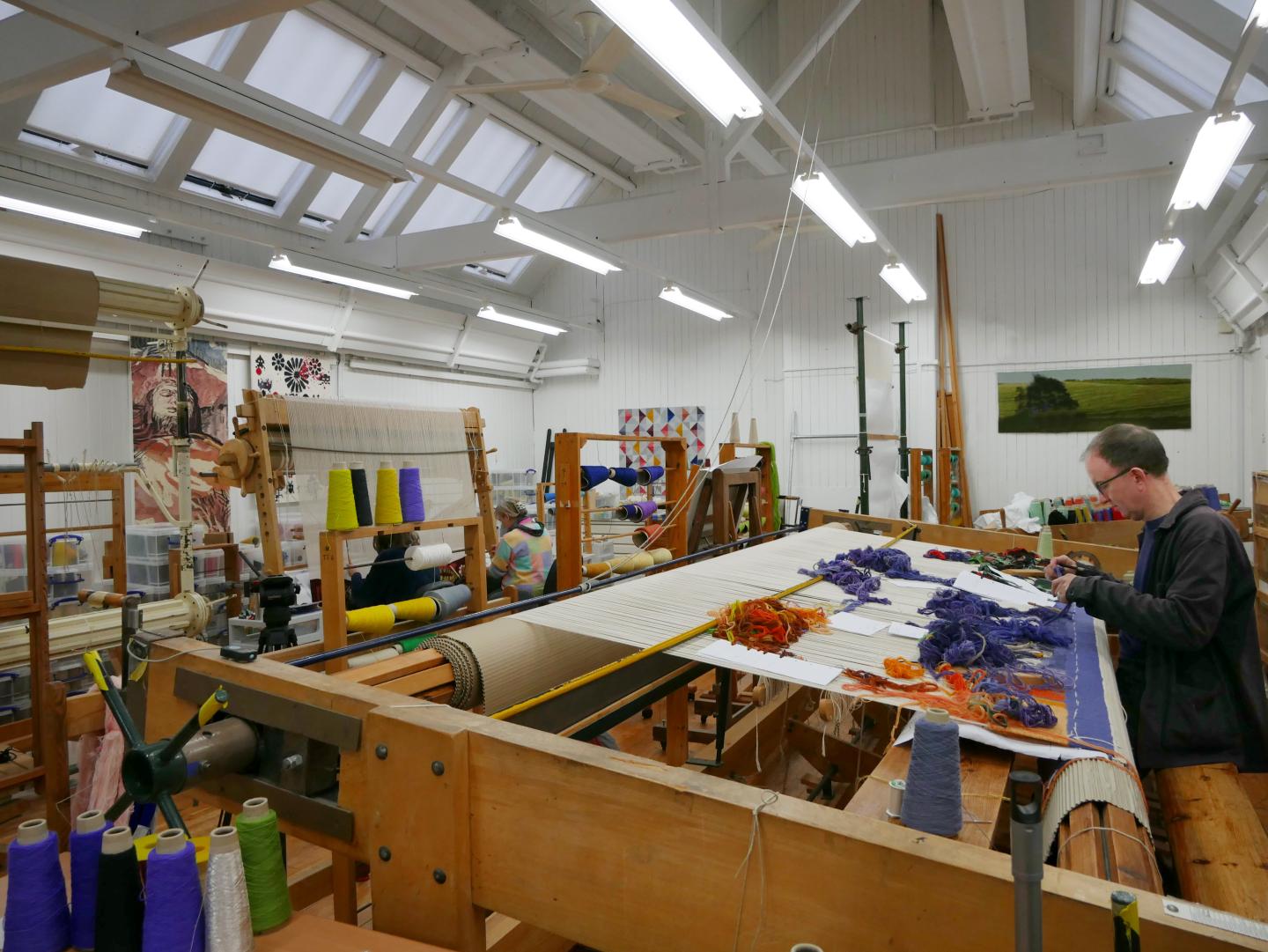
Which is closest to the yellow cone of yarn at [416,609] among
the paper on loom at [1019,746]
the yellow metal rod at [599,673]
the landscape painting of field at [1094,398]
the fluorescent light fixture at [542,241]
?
the yellow metal rod at [599,673]

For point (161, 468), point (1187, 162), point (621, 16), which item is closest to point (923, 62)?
point (1187, 162)

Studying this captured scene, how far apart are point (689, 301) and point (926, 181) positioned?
2552 millimetres

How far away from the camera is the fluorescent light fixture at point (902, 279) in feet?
18.1

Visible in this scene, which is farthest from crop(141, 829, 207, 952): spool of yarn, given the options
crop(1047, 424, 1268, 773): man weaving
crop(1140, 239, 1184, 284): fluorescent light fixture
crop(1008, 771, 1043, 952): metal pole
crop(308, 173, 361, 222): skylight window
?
crop(308, 173, 361, 222): skylight window

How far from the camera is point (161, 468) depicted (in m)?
5.62

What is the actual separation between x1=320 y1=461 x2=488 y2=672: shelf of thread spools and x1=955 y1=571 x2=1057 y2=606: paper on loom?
1587 mm

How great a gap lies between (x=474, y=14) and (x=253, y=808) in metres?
5.25

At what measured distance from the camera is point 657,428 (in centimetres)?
927

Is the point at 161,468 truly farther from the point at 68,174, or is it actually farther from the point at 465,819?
the point at 465,819

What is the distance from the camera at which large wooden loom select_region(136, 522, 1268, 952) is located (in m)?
0.66

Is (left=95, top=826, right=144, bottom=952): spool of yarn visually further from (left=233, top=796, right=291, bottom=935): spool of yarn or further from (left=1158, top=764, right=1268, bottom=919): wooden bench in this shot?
(left=1158, top=764, right=1268, bottom=919): wooden bench

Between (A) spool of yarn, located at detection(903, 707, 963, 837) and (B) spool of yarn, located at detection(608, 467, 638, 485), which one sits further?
(B) spool of yarn, located at detection(608, 467, 638, 485)

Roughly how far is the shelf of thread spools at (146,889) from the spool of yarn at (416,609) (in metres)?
1.20

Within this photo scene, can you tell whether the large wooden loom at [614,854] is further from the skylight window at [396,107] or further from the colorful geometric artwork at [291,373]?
the skylight window at [396,107]
